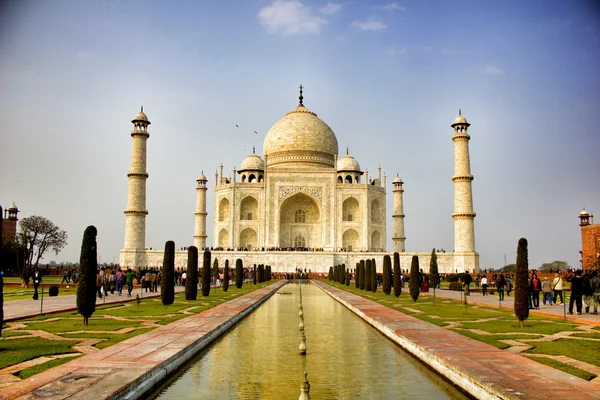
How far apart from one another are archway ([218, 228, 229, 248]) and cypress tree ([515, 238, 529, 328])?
27.2 metres

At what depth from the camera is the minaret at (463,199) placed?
2775cm

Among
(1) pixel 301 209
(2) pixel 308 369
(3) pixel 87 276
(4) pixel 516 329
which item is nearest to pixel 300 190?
(1) pixel 301 209

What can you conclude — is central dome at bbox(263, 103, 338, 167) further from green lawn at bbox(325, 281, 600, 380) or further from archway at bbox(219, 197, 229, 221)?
green lawn at bbox(325, 281, 600, 380)

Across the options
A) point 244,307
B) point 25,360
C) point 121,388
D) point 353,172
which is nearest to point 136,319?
point 244,307

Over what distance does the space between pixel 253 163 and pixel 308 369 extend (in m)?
32.8

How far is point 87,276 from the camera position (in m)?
7.79

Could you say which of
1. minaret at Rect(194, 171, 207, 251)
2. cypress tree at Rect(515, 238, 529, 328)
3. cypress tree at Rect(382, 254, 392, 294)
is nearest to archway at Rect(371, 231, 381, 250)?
minaret at Rect(194, 171, 207, 251)

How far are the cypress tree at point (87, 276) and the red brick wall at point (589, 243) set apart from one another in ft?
87.4

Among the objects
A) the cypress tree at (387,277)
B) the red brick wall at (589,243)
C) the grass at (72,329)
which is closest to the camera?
the grass at (72,329)

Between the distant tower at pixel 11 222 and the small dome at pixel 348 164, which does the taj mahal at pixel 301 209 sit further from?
the distant tower at pixel 11 222

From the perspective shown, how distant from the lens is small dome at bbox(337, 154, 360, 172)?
3681cm

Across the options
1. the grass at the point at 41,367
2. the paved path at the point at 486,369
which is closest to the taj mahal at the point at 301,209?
the paved path at the point at 486,369

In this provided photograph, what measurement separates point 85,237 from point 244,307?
10.8 feet

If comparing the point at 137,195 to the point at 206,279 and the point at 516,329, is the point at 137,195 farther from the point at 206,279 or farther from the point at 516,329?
the point at 516,329
